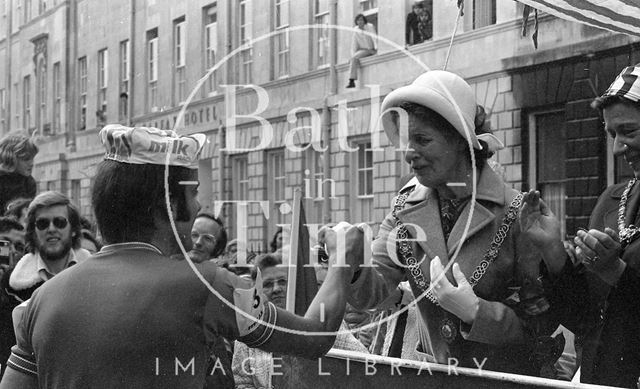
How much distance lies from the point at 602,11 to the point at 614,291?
122 centimetres

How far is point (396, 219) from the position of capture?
12.0ft

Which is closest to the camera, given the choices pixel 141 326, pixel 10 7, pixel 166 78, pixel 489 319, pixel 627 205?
pixel 141 326

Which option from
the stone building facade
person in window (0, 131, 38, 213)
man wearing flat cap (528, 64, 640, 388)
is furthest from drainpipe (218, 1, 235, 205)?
man wearing flat cap (528, 64, 640, 388)

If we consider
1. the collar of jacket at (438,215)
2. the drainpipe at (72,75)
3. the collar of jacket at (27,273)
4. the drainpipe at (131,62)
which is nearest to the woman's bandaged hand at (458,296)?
the collar of jacket at (438,215)

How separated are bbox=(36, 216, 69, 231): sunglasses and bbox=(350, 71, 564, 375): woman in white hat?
8.74 feet

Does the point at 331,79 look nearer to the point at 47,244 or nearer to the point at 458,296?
the point at 47,244

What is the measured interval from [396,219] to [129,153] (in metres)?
1.07

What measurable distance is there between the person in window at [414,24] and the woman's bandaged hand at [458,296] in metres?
10.4

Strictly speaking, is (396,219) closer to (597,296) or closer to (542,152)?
(597,296)

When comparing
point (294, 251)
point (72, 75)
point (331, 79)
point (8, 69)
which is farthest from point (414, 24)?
point (8, 69)

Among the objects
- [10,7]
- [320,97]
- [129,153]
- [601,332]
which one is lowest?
[601,332]

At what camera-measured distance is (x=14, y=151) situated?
7.83 metres

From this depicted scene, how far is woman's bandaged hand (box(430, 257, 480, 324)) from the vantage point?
325 centimetres

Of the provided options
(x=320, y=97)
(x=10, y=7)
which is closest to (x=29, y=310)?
(x=320, y=97)
